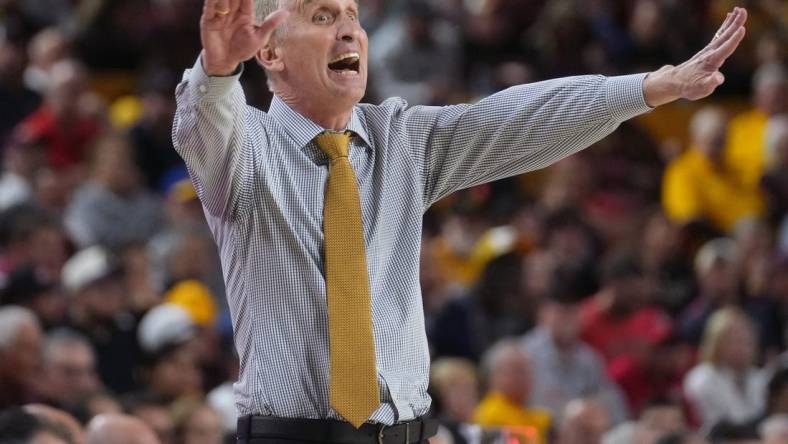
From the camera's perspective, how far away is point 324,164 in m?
2.85

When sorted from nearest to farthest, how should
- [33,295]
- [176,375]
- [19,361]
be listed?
[19,361] < [176,375] < [33,295]

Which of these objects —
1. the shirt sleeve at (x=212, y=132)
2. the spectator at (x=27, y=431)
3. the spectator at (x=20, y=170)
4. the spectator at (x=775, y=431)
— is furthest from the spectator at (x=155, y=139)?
the shirt sleeve at (x=212, y=132)

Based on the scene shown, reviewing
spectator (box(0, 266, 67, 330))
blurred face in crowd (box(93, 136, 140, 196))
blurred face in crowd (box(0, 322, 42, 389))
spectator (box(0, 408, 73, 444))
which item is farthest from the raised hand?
blurred face in crowd (box(93, 136, 140, 196))

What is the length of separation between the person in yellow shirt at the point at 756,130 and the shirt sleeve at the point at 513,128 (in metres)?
5.55

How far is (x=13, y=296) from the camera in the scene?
6.19 metres

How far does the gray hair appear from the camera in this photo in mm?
5559

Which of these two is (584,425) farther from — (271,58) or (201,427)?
(271,58)

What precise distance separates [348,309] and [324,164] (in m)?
0.30

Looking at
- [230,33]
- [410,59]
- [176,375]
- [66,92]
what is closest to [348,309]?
[230,33]

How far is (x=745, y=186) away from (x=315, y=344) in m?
6.00

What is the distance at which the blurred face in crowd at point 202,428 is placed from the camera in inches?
209

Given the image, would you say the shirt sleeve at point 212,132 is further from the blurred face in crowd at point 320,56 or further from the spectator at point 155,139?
the spectator at point 155,139

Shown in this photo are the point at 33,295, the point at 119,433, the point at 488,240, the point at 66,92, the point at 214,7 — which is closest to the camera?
the point at 214,7

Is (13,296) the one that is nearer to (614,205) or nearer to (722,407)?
(722,407)
